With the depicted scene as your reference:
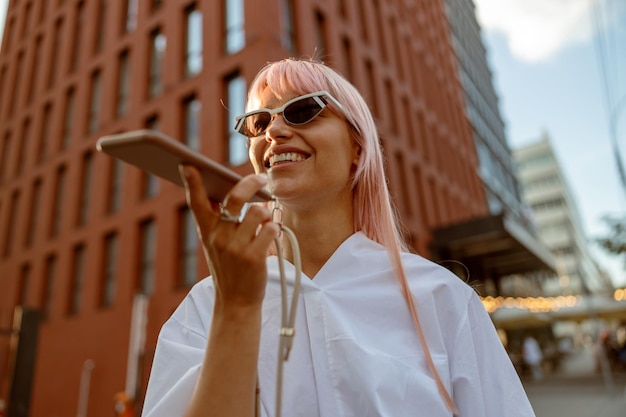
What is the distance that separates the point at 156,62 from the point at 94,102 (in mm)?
3850

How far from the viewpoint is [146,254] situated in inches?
636

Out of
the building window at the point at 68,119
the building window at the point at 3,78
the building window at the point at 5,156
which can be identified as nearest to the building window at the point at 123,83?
the building window at the point at 68,119

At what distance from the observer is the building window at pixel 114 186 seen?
17641 millimetres

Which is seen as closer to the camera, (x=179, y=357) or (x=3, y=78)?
(x=179, y=357)

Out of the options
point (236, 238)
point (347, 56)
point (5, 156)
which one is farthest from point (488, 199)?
point (236, 238)

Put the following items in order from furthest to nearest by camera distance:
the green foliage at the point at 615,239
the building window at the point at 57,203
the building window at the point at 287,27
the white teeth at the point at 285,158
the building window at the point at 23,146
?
1. the building window at the point at 23,146
2. the building window at the point at 57,203
3. the building window at the point at 287,27
4. the green foliage at the point at 615,239
5. the white teeth at the point at 285,158

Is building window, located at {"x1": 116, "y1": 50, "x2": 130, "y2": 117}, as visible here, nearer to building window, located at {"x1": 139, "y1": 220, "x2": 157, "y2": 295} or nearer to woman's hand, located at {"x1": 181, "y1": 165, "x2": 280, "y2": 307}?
building window, located at {"x1": 139, "y1": 220, "x2": 157, "y2": 295}

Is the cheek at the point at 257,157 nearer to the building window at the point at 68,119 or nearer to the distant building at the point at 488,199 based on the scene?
the distant building at the point at 488,199

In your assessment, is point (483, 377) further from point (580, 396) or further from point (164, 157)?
point (580, 396)

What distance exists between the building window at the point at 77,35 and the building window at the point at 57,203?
5217 millimetres

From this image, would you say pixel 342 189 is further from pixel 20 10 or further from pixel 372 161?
pixel 20 10

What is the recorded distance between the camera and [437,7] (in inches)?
1232

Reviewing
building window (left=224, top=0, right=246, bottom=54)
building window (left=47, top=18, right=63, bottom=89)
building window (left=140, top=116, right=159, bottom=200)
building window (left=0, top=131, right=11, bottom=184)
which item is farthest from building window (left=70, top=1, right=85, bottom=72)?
building window (left=224, top=0, right=246, bottom=54)

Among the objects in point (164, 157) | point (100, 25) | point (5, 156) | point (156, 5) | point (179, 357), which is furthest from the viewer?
point (5, 156)
